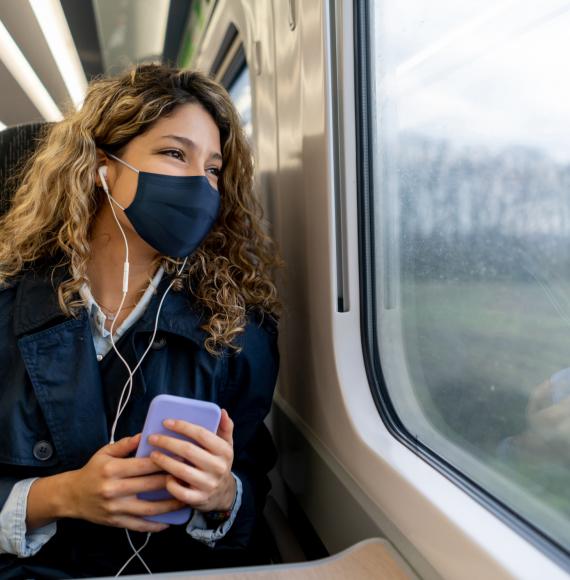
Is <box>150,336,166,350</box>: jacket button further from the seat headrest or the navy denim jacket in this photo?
the seat headrest

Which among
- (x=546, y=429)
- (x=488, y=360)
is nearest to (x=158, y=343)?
(x=488, y=360)

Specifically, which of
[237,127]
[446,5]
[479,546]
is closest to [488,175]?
[446,5]

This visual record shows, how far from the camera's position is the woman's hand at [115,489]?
3.49 feet

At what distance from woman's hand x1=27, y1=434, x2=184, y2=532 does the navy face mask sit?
0.48 metres

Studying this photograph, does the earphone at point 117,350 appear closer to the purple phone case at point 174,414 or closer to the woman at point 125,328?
the woman at point 125,328

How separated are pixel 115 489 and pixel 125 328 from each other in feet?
1.35

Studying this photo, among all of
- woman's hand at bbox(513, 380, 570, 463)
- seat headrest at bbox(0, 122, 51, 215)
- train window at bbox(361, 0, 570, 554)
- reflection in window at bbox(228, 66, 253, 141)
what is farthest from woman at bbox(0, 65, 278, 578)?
reflection in window at bbox(228, 66, 253, 141)

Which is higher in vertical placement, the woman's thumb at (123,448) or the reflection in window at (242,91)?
the reflection in window at (242,91)

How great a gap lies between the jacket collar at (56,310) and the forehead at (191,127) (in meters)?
0.35

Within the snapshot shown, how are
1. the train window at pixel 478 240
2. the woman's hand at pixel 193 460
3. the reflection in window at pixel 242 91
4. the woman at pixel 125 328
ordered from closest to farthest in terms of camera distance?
the train window at pixel 478 240, the woman's hand at pixel 193 460, the woman at pixel 125 328, the reflection in window at pixel 242 91

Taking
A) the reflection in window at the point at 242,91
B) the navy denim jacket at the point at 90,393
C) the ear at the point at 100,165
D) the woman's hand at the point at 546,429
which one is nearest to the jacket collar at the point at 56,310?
the navy denim jacket at the point at 90,393

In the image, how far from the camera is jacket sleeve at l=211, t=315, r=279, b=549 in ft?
4.40

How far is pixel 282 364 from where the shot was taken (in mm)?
1969

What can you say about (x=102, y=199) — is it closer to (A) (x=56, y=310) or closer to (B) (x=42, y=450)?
(A) (x=56, y=310)
